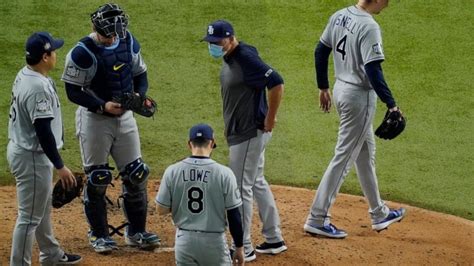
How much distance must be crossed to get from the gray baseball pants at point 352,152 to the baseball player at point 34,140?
6.90 ft

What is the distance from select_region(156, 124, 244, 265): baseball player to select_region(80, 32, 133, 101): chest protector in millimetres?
1473

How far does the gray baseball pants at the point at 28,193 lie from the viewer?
749 centimetres

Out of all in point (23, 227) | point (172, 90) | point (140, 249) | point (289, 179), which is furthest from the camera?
point (172, 90)

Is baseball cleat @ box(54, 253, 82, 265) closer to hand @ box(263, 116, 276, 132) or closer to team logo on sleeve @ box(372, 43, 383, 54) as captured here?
hand @ box(263, 116, 276, 132)

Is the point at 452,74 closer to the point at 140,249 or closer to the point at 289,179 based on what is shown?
the point at 289,179

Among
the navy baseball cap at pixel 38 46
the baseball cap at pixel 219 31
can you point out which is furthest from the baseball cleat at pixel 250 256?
the navy baseball cap at pixel 38 46

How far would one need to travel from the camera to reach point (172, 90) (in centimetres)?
1163

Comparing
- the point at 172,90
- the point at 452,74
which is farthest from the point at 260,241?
the point at 452,74

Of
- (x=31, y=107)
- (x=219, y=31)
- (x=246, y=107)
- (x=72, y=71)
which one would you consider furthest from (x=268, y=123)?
(x=31, y=107)

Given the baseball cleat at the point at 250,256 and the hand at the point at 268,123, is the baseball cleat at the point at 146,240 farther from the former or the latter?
the hand at the point at 268,123

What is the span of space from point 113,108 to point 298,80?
4.32 m

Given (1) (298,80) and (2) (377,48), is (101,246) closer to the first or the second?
(2) (377,48)

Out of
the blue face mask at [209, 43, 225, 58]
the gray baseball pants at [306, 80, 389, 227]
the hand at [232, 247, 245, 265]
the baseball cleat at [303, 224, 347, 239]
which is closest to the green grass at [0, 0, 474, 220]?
the gray baseball pants at [306, 80, 389, 227]

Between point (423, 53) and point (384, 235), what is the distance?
165 inches
